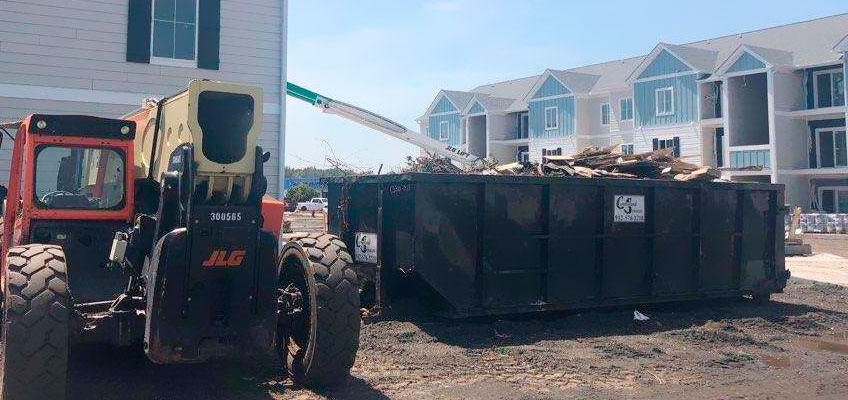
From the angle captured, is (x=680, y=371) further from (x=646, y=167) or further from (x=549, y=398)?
(x=646, y=167)

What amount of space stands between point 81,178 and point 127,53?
22.4 feet

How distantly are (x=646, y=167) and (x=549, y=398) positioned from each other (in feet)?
18.8

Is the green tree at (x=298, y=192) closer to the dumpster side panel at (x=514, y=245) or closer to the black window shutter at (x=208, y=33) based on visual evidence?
the black window shutter at (x=208, y=33)

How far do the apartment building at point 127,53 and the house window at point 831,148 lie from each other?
31.0 meters

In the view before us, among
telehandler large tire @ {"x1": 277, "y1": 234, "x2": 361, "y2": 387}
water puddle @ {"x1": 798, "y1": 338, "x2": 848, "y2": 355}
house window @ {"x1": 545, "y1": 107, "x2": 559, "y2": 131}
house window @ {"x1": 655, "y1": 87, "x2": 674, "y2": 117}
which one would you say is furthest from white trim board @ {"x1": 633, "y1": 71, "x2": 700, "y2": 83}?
telehandler large tire @ {"x1": 277, "y1": 234, "x2": 361, "y2": 387}

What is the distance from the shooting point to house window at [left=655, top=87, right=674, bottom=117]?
124 ft

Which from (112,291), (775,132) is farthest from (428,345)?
(775,132)

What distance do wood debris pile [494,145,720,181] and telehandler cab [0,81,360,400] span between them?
4.85 meters

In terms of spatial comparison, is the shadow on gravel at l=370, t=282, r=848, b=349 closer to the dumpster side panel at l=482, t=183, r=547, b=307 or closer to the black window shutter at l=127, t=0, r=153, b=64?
the dumpster side panel at l=482, t=183, r=547, b=307

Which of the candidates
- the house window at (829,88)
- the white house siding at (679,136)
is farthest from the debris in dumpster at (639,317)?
the house window at (829,88)

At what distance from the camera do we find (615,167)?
10492 mm

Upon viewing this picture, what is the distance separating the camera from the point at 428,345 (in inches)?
297

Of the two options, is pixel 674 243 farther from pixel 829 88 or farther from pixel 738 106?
pixel 829 88

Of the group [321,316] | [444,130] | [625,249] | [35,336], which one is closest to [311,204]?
[444,130]
